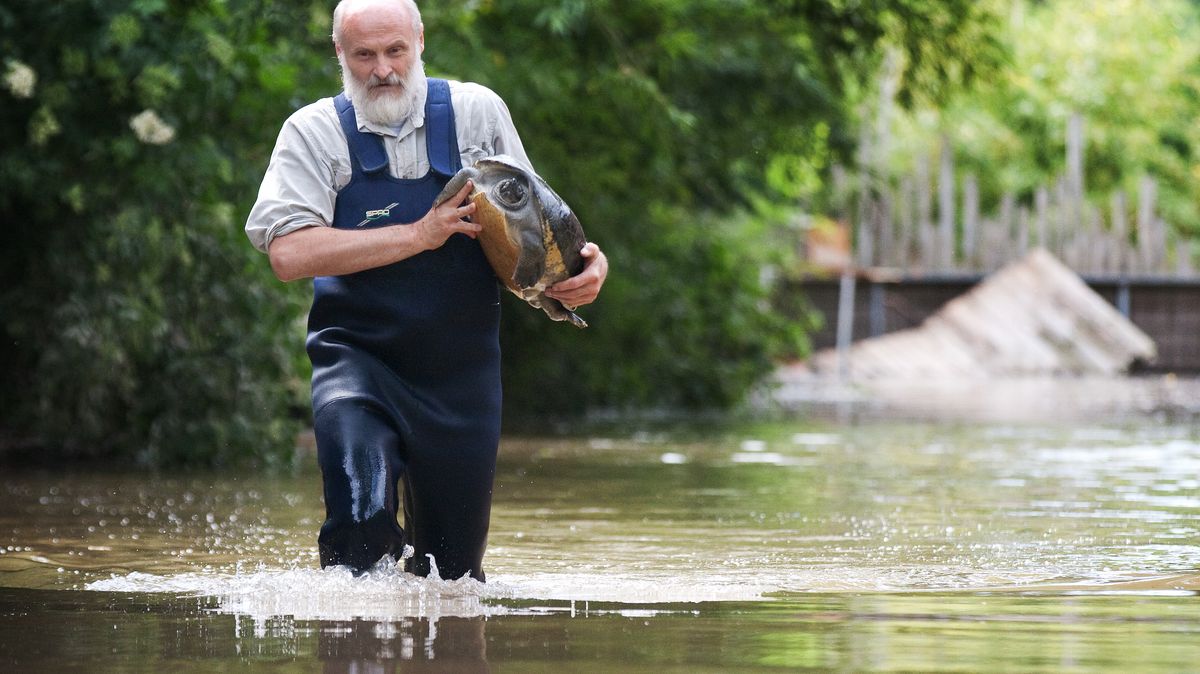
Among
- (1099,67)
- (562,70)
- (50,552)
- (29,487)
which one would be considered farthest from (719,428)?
(1099,67)

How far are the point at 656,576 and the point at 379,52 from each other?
2051mm

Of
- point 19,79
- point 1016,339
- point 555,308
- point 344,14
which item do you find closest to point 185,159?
point 19,79

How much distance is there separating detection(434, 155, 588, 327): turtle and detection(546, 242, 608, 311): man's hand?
1.0 inches

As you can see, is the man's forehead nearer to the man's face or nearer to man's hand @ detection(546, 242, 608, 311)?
the man's face

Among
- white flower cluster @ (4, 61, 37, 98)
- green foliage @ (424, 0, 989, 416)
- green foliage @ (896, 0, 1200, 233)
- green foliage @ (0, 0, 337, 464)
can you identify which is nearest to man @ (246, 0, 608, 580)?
green foliage @ (0, 0, 337, 464)

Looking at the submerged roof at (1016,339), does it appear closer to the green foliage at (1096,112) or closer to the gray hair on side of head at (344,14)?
the green foliage at (1096,112)

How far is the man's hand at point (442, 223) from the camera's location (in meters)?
5.55

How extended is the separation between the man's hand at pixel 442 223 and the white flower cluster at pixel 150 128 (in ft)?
21.4

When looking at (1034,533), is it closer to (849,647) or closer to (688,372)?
(849,647)

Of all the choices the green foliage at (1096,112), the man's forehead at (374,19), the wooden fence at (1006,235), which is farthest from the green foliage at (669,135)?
the green foliage at (1096,112)

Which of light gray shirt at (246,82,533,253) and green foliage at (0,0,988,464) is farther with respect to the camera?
green foliage at (0,0,988,464)

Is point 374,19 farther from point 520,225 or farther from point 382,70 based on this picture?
point 520,225

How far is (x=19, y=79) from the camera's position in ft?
37.6

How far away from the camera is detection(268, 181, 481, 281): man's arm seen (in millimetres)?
5543
